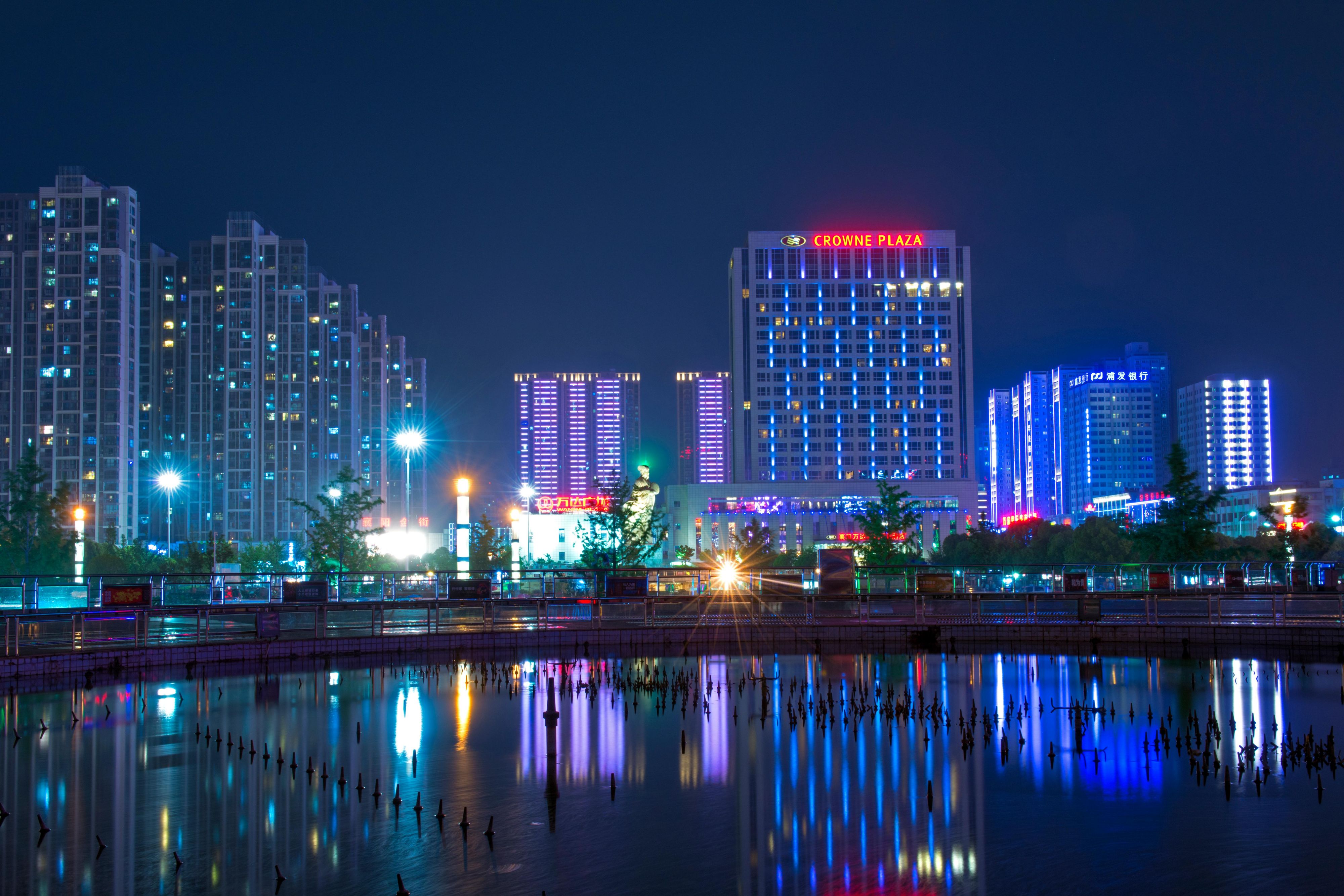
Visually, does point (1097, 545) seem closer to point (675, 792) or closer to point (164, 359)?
point (675, 792)

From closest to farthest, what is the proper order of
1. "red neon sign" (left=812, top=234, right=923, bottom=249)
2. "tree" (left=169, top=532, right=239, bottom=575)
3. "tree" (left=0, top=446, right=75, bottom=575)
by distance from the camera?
"tree" (left=0, top=446, right=75, bottom=575), "tree" (left=169, top=532, right=239, bottom=575), "red neon sign" (left=812, top=234, right=923, bottom=249)

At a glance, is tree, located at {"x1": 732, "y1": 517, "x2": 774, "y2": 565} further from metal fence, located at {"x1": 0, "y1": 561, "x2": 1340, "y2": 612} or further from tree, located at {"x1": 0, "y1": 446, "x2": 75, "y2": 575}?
metal fence, located at {"x1": 0, "y1": 561, "x2": 1340, "y2": 612}

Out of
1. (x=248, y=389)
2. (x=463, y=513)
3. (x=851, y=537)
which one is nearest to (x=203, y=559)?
(x=463, y=513)

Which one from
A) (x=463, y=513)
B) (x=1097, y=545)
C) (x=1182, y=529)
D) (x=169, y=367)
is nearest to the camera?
(x=463, y=513)

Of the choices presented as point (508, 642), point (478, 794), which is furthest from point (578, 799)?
point (508, 642)

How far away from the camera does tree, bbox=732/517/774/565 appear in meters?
114

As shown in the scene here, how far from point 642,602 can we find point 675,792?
22948 mm

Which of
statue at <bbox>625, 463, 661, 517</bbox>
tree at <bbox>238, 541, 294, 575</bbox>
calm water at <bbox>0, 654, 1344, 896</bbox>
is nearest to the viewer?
calm water at <bbox>0, 654, 1344, 896</bbox>

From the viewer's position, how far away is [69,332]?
465 ft

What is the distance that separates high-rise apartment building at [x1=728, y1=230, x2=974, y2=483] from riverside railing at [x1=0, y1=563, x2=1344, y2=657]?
146029 mm

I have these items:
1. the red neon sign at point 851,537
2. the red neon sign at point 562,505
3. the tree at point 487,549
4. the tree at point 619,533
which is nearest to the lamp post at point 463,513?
the tree at point 619,533

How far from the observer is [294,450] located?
176 metres

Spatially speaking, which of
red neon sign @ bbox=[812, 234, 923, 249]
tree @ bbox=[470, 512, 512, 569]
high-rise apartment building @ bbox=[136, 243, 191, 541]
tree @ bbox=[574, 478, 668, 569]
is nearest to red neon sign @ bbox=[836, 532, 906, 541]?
tree @ bbox=[470, 512, 512, 569]

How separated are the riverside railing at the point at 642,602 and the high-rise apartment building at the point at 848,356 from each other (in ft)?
479
